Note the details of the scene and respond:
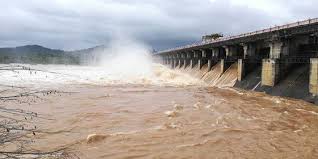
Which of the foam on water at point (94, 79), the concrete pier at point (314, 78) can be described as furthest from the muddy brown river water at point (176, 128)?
the foam on water at point (94, 79)

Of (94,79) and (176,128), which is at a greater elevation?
(94,79)

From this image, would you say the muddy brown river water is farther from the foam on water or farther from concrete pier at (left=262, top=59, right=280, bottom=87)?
the foam on water

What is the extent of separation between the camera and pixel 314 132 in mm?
15219

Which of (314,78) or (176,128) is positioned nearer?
(176,128)

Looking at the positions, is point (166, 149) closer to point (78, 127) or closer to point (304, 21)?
point (78, 127)

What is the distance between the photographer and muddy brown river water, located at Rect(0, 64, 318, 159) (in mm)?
11859

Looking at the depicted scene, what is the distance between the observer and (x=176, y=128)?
1524cm

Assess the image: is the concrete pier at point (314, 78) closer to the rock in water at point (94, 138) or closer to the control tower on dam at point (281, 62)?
the control tower on dam at point (281, 62)

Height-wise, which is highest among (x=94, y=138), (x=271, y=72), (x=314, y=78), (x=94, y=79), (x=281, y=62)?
(x=281, y=62)

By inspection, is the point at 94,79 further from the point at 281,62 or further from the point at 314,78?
the point at 314,78

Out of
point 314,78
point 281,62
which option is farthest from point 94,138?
point 281,62

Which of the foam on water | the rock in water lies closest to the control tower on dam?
the foam on water

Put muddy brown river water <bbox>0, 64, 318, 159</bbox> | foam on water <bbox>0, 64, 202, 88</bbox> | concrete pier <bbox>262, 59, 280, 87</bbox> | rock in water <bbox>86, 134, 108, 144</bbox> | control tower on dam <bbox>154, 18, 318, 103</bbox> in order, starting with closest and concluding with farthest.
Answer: muddy brown river water <bbox>0, 64, 318, 159</bbox>, rock in water <bbox>86, 134, 108, 144</bbox>, control tower on dam <bbox>154, 18, 318, 103</bbox>, concrete pier <bbox>262, 59, 280, 87</bbox>, foam on water <bbox>0, 64, 202, 88</bbox>

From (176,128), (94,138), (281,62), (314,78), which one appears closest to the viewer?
(94,138)
